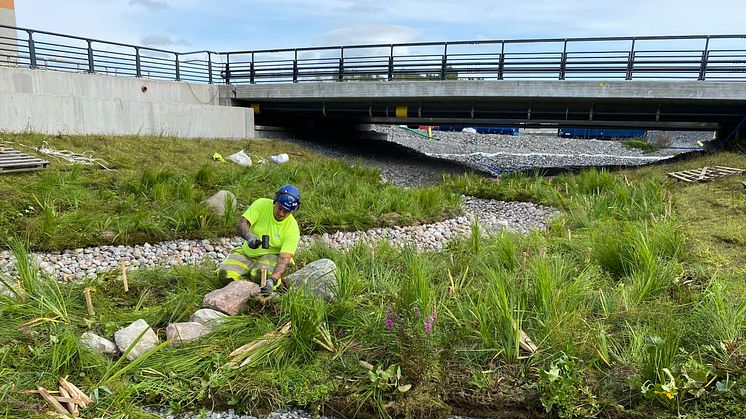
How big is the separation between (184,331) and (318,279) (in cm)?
133

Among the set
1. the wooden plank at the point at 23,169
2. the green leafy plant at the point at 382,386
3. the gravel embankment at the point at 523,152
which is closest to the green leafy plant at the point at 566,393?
the green leafy plant at the point at 382,386

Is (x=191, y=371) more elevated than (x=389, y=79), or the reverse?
(x=389, y=79)

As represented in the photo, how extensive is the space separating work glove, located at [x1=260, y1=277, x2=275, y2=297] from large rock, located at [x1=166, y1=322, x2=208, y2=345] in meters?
0.65

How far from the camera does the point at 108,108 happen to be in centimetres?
1359

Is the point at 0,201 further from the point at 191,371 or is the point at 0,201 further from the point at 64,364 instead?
the point at 191,371

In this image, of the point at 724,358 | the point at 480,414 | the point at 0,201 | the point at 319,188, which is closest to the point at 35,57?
the point at 0,201

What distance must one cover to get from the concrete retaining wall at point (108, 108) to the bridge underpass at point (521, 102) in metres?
2.13

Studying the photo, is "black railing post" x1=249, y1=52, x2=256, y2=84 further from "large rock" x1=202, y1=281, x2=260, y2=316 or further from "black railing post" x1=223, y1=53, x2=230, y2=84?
"large rock" x1=202, y1=281, x2=260, y2=316

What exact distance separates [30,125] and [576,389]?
44.3 ft

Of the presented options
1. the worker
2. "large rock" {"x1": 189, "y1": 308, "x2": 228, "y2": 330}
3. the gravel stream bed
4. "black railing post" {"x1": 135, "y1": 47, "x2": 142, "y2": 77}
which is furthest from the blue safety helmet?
"black railing post" {"x1": 135, "y1": 47, "x2": 142, "y2": 77}

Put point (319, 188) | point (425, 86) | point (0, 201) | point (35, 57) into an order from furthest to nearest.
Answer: point (425, 86), point (35, 57), point (319, 188), point (0, 201)

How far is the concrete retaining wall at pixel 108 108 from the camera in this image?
38.7ft

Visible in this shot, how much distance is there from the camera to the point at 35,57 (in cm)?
1467

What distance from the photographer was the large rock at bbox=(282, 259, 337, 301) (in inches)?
177
